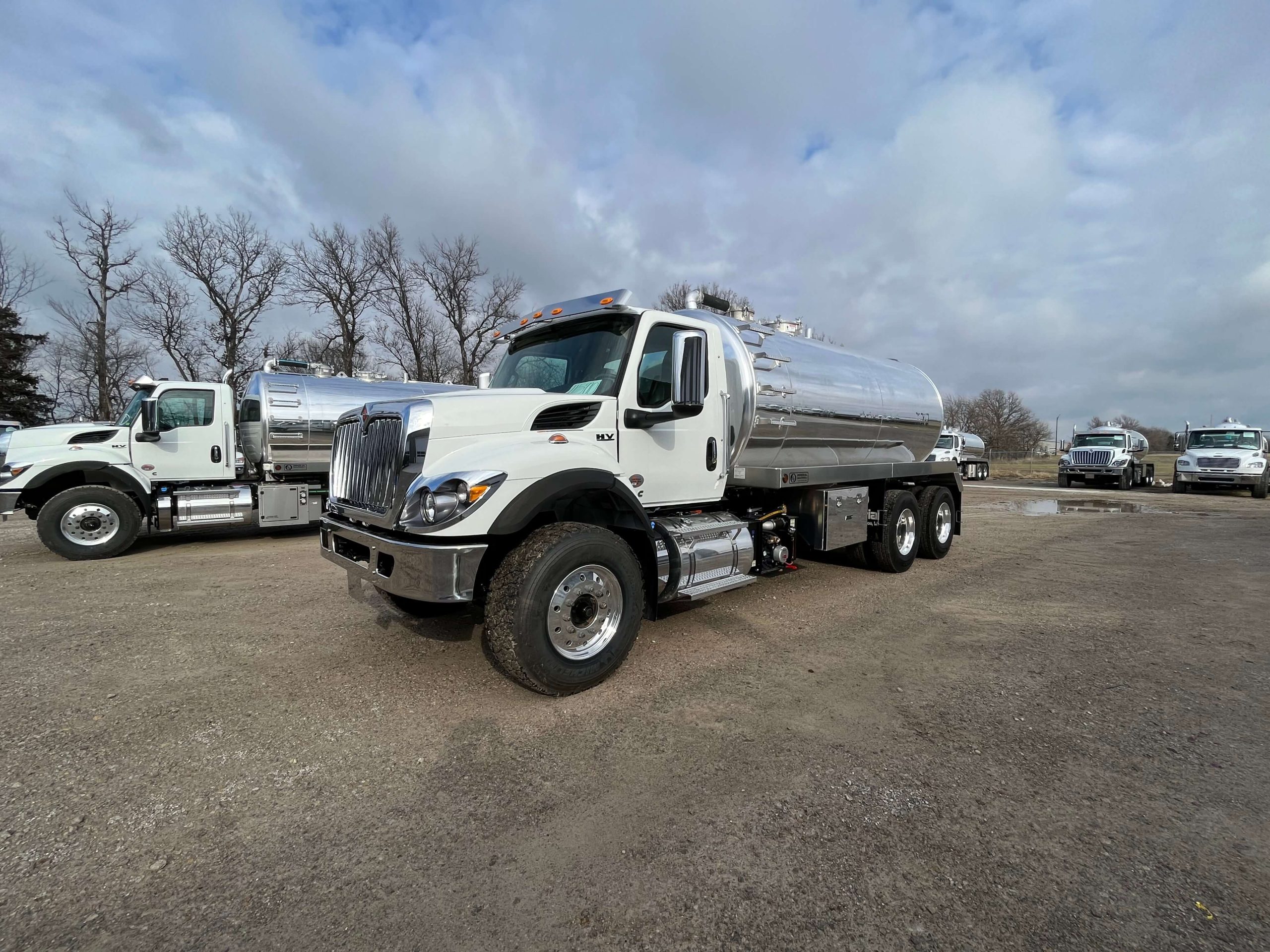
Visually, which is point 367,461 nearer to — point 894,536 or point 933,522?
point 894,536

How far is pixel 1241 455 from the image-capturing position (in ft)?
69.5

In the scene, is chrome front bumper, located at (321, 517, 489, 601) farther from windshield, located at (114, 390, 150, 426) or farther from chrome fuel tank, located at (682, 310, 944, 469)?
windshield, located at (114, 390, 150, 426)

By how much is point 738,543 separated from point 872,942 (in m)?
3.60

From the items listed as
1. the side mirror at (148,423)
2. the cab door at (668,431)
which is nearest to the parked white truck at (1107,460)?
the cab door at (668,431)

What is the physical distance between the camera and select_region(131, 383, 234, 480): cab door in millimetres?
9414

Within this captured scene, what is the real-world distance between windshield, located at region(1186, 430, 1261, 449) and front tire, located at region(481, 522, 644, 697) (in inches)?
1105

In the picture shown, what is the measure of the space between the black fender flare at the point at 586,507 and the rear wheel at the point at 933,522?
5317 millimetres

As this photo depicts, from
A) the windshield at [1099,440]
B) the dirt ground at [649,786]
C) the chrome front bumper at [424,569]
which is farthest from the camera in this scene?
the windshield at [1099,440]

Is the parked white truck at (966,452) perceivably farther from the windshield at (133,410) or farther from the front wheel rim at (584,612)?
the windshield at (133,410)

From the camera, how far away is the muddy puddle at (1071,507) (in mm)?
16125

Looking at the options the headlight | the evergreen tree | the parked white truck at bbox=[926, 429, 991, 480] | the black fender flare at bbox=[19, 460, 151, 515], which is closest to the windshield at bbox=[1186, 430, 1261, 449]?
the parked white truck at bbox=[926, 429, 991, 480]

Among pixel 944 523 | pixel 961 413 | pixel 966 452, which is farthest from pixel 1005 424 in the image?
pixel 944 523

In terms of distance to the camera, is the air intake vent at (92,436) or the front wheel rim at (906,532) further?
the air intake vent at (92,436)

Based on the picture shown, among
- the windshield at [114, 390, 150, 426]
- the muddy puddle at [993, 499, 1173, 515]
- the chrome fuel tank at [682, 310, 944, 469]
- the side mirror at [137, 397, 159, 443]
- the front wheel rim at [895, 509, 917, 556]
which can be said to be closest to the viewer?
the chrome fuel tank at [682, 310, 944, 469]
